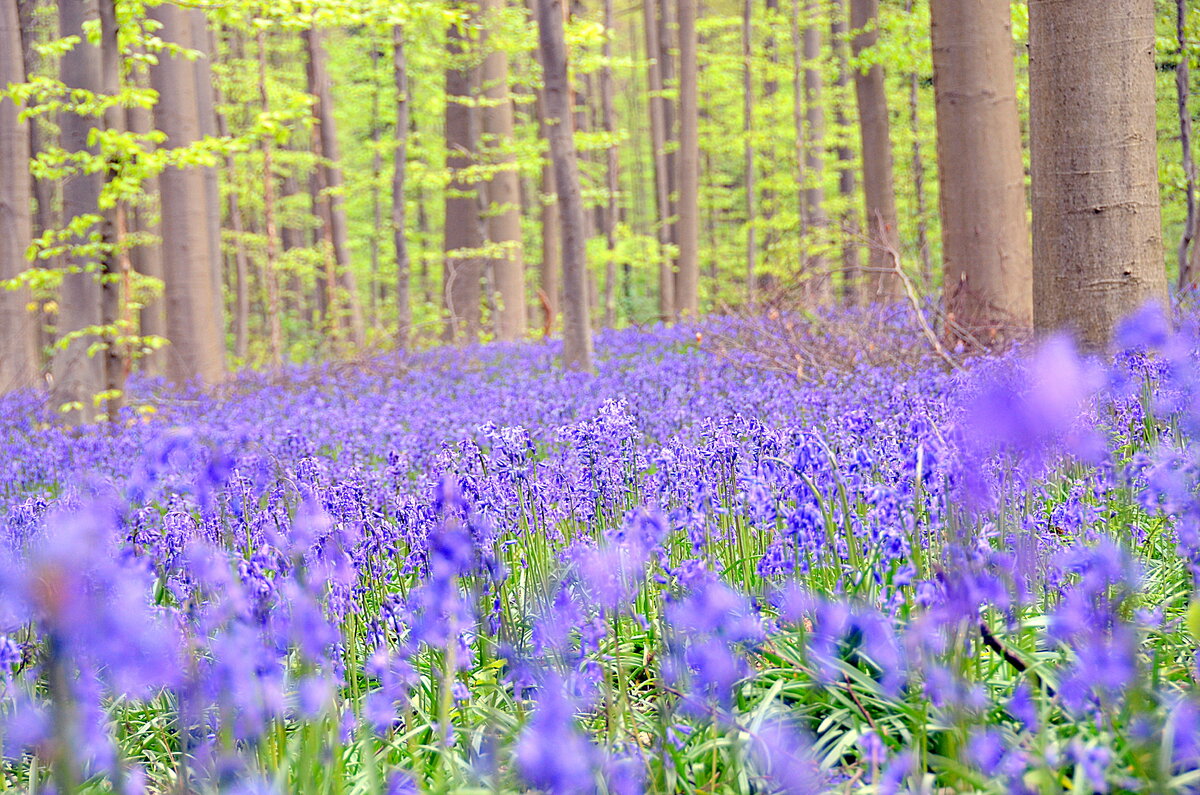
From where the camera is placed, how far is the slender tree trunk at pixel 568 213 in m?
9.68

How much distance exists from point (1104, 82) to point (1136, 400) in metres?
1.86

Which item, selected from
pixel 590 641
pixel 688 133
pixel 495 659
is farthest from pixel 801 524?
pixel 688 133

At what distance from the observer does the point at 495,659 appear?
10.7 ft

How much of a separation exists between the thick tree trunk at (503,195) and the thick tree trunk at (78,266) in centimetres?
647

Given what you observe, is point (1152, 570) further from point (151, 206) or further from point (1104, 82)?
point (151, 206)

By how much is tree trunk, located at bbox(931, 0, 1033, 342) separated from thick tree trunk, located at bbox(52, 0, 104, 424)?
21.7ft

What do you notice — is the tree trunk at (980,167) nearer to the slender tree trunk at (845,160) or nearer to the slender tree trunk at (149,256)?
the slender tree trunk at (845,160)

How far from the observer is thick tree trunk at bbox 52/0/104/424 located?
866 cm

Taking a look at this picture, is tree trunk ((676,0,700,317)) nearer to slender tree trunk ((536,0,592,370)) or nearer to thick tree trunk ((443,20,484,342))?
thick tree trunk ((443,20,484,342))

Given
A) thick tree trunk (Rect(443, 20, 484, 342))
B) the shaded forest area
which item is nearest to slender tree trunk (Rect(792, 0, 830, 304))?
the shaded forest area

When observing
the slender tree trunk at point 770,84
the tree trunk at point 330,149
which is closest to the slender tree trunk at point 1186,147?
the slender tree trunk at point 770,84

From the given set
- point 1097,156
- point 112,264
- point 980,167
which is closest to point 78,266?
point 112,264

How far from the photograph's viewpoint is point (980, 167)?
7934 mm

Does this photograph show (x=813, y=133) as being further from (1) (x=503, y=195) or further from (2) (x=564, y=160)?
(2) (x=564, y=160)
